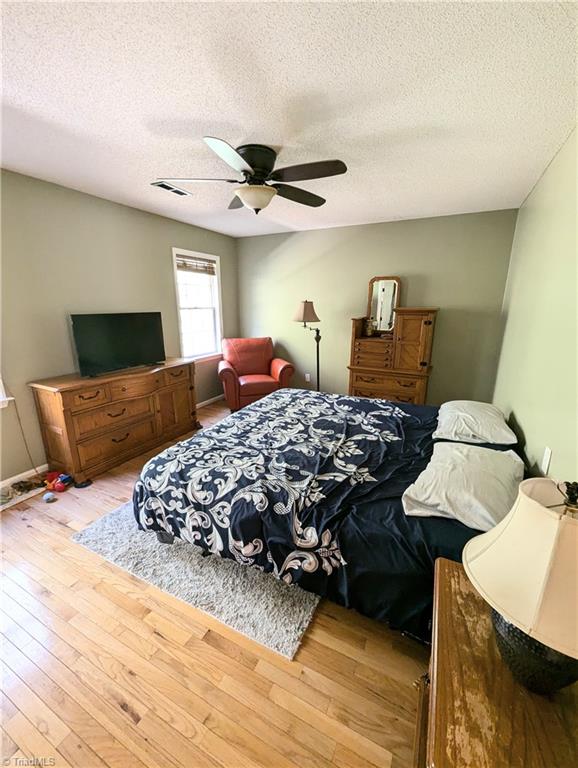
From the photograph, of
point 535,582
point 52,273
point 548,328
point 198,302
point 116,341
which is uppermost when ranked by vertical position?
point 52,273

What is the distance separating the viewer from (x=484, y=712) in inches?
28.0

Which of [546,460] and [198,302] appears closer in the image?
[546,460]

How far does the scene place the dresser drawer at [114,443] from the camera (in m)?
2.71

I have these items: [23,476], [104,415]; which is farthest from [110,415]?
[23,476]

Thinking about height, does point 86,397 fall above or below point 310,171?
below

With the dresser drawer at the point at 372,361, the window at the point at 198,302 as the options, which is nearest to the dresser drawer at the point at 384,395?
the dresser drawer at the point at 372,361

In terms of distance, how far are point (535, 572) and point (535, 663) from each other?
0.27 meters

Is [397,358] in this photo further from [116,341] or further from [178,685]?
[178,685]

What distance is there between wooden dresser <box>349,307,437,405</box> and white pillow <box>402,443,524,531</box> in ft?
6.71

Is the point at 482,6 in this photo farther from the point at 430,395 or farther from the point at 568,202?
the point at 430,395

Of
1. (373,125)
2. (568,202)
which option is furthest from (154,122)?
(568,202)

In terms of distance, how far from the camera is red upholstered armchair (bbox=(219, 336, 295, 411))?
13.6 ft

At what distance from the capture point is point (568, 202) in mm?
1764

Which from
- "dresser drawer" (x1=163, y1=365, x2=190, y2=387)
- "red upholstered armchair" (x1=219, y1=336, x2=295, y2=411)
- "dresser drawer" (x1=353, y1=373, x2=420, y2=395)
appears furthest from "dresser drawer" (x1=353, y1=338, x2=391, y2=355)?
"dresser drawer" (x1=163, y1=365, x2=190, y2=387)
